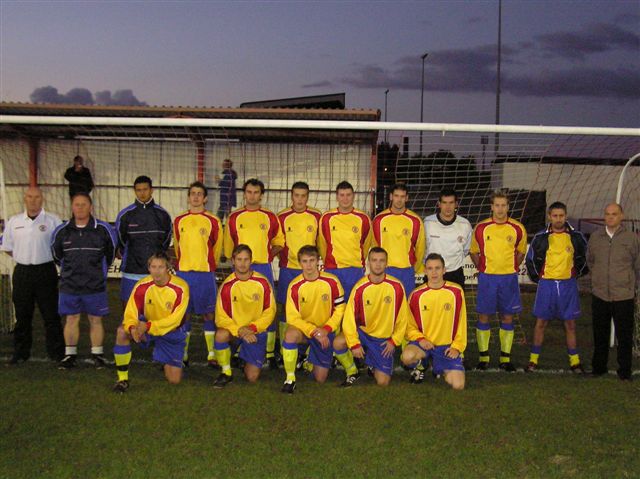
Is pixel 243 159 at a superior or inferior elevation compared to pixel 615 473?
superior

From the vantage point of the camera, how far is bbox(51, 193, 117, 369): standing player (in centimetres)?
567

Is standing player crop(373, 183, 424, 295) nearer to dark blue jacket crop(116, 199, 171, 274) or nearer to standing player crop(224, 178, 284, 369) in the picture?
standing player crop(224, 178, 284, 369)

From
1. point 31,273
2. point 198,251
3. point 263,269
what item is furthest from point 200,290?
point 31,273

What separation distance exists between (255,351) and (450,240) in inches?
82.9

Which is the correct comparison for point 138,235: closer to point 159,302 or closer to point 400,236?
point 159,302

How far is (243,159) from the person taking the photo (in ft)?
40.9

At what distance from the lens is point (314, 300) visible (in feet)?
17.9

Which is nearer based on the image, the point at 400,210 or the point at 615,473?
the point at 615,473

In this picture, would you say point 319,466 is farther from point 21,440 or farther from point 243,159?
point 243,159

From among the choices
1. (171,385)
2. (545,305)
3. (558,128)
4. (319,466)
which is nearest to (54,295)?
(171,385)

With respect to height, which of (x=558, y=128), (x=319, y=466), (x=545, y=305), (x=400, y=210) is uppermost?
(x=558, y=128)

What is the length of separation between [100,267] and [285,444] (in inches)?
106

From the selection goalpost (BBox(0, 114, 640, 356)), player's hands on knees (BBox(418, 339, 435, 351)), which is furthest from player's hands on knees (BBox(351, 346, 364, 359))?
goalpost (BBox(0, 114, 640, 356))

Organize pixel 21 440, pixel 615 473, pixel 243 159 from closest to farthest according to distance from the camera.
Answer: pixel 615 473 → pixel 21 440 → pixel 243 159
